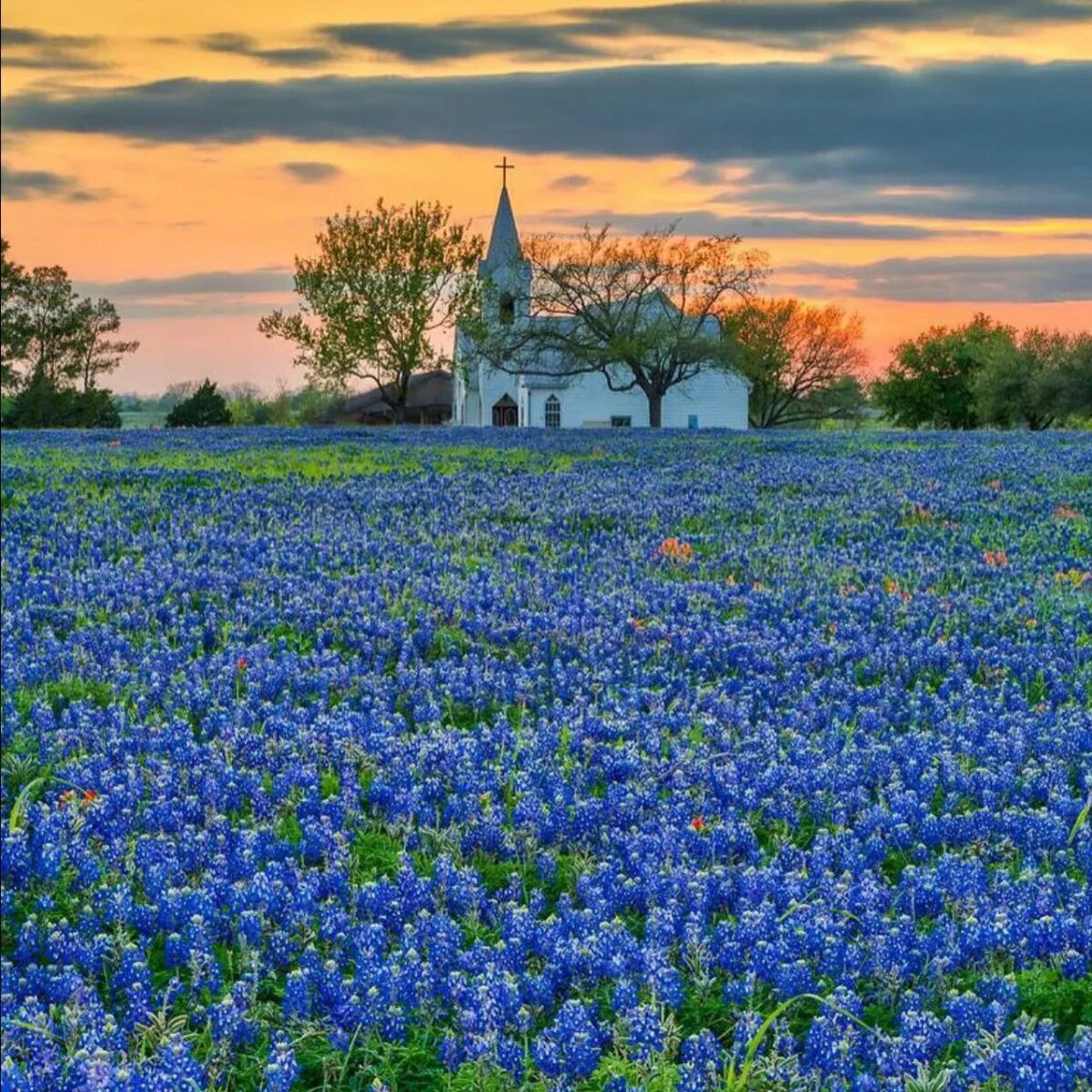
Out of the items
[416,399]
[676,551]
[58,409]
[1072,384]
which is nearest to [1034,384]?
[1072,384]

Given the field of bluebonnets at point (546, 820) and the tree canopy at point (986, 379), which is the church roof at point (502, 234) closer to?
the tree canopy at point (986, 379)

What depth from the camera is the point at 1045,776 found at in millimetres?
5484

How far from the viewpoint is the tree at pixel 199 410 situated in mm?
66875

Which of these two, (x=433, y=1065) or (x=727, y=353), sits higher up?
(x=727, y=353)

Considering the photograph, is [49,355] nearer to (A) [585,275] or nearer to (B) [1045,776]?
(A) [585,275]

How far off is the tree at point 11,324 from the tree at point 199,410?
32004 millimetres

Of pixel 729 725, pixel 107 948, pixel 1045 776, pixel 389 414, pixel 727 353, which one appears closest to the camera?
pixel 107 948

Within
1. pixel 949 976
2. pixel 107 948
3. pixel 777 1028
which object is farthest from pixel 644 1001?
pixel 107 948

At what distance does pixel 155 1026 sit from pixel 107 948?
51 cm

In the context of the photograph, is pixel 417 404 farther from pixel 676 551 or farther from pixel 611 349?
pixel 676 551

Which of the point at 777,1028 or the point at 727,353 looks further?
the point at 727,353

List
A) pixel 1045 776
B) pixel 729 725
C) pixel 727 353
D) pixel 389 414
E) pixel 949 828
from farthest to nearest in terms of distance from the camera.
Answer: pixel 389 414 → pixel 727 353 → pixel 729 725 → pixel 1045 776 → pixel 949 828

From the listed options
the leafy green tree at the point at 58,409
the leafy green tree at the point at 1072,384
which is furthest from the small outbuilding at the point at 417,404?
the leafy green tree at the point at 1072,384

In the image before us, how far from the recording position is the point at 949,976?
384 centimetres
